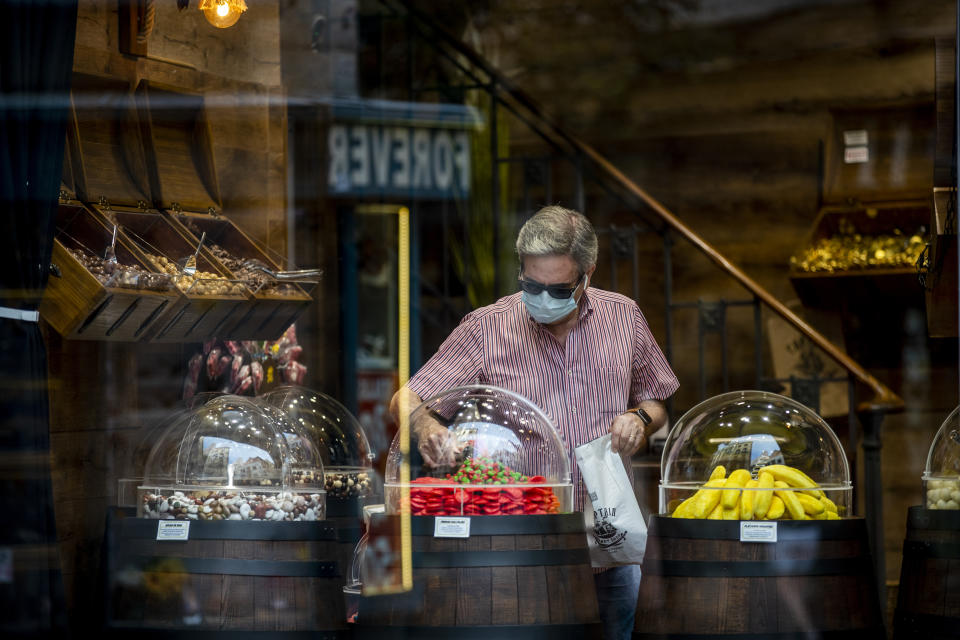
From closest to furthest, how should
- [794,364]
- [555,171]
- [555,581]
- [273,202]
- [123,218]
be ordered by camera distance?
[555,581], [123,218], [273,202], [794,364], [555,171]

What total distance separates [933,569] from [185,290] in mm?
2103

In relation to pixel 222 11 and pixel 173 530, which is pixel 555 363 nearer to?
pixel 173 530

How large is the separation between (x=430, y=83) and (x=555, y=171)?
0.80 metres

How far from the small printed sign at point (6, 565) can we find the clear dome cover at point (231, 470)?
1.05ft

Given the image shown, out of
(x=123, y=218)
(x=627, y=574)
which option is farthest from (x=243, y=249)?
(x=627, y=574)

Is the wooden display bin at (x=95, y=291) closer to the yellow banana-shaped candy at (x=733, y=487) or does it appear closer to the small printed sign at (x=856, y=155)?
the yellow banana-shaped candy at (x=733, y=487)

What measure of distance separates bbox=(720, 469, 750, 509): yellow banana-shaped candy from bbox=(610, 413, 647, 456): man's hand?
1.03 feet

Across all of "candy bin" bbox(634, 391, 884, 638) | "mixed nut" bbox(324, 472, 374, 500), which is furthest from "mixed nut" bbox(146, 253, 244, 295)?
"candy bin" bbox(634, 391, 884, 638)

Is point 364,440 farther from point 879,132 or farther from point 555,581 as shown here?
point 879,132

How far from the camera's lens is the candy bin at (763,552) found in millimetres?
2621

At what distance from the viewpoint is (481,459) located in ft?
9.07

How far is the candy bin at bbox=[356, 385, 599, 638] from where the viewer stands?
2.54 meters

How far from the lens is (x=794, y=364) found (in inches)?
233

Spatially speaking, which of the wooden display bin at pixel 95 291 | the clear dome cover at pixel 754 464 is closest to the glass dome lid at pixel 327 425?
the wooden display bin at pixel 95 291
